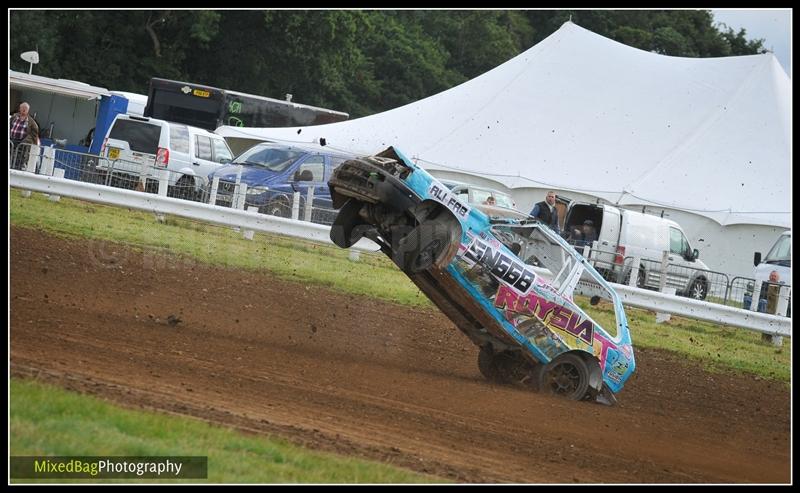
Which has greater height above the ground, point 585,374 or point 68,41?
point 68,41

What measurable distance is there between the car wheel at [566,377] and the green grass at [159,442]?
409cm

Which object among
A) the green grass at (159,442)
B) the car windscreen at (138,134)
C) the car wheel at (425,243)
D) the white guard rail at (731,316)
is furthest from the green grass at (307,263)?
the green grass at (159,442)

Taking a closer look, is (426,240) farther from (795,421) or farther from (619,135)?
(619,135)

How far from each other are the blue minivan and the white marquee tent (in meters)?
6.22

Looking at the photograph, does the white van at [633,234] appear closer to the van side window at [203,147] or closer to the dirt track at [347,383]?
the van side window at [203,147]

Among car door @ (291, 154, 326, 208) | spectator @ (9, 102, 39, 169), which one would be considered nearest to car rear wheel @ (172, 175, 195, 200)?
car door @ (291, 154, 326, 208)

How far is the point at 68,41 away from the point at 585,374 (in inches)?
1603

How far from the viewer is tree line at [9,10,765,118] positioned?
47.2 meters

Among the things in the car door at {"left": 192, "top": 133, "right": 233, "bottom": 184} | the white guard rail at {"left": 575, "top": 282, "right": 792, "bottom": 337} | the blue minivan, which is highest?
the car door at {"left": 192, "top": 133, "right": 233, "bottom": 184}

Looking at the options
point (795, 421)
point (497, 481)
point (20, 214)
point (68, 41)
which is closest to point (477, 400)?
point (497, 481)

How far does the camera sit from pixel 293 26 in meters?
51.0

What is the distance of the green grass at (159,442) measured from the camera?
647 centimetres

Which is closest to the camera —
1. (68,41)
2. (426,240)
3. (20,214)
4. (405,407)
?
(405,407)

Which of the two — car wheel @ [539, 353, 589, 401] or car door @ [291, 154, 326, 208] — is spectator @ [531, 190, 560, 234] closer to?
Result: car door @ [291, 154, 326, 208]
